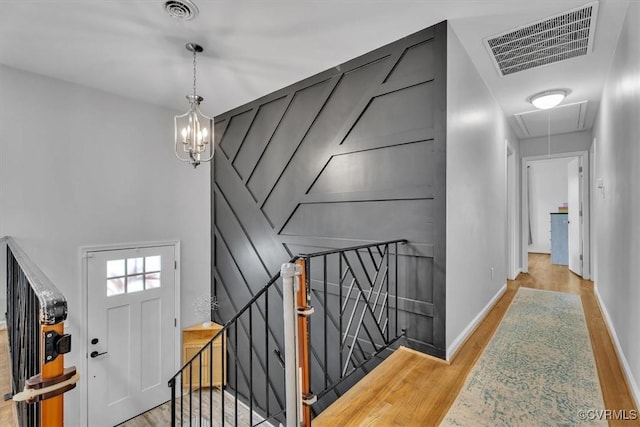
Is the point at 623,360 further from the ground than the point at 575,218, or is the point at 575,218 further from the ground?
the point at 575,218

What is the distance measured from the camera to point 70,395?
3.19 metres

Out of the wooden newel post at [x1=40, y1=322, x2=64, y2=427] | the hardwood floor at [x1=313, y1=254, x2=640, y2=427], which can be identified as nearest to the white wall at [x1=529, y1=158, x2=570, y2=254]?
the hardwood floor at [x1=313, y1=254, x2=640, y2=427]

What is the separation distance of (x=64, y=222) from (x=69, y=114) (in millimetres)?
1132

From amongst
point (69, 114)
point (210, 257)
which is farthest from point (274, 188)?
point (69, 114)

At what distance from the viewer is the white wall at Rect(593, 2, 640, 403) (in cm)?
177

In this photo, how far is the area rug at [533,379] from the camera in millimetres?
1675

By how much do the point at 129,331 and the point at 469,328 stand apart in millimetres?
3677

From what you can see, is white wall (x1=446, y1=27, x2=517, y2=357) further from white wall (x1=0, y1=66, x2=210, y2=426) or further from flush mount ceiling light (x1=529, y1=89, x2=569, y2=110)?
white wall (x1=0, y1=66, x2=210, y2=426)

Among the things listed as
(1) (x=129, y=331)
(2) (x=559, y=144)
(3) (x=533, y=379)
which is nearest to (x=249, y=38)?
(3) (x=533, y=379)

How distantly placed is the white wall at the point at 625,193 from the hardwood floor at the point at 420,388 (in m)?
0.15

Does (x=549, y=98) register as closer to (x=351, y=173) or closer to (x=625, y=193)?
(x=625, y=193)

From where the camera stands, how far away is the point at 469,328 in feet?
8.87

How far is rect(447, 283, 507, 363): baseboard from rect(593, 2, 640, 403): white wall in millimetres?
958

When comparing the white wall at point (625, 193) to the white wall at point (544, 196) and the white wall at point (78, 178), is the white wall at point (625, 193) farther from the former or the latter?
the white wall at point (544, 196)
